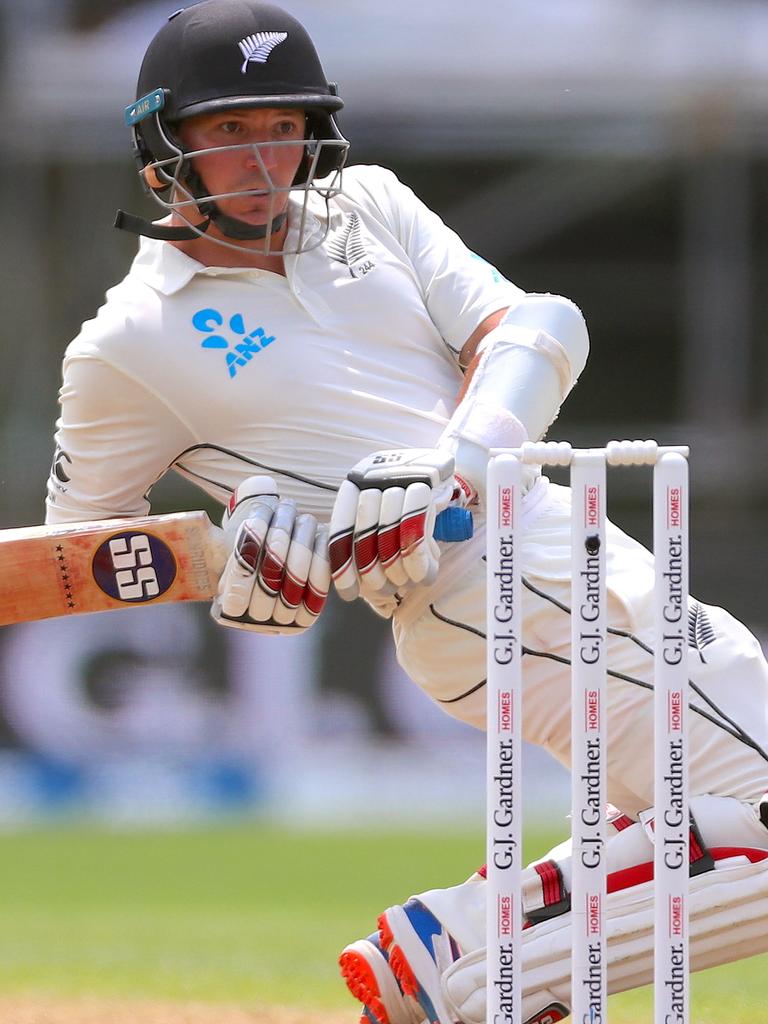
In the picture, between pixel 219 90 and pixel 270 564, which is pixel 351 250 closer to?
pixel 219 90

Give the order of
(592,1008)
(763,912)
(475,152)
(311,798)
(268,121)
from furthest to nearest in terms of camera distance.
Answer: (475,152) → (311,798) → (268,121) → (763,912) → (592,1008)

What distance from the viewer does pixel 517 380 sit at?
2502 mm

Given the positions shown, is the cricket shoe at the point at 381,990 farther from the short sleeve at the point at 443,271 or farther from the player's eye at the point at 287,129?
the player's eye at the point at 287,129

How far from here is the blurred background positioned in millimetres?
7543

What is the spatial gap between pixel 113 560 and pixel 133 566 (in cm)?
3

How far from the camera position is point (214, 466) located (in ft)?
8.74

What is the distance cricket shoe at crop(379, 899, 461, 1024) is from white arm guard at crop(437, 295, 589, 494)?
2.08 feet

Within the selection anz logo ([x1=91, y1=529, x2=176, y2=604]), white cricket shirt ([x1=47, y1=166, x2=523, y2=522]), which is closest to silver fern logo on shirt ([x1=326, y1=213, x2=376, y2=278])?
white cricket shirt ([x1=47, y1=166, x2=523, y2=522])

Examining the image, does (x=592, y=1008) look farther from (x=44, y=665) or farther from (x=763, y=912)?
(x=44, y=665)

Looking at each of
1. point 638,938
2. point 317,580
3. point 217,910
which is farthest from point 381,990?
point 217,910

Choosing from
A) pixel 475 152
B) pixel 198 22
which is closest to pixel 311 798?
pixel 475 152

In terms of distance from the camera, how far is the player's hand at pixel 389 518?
2.27 m

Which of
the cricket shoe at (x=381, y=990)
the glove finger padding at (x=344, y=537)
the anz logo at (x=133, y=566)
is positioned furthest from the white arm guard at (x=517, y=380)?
the cricket shoe at (x=381, y=990)

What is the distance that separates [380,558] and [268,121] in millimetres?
742
